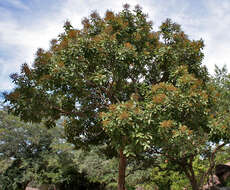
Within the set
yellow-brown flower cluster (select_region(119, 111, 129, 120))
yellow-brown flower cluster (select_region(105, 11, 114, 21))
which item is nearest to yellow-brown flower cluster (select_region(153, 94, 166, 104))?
yellow-brown flower cluster (select_region(119, 111, 129, 120))

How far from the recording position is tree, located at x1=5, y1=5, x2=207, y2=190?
700 centimetres

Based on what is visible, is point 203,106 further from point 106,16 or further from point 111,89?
point 106,16

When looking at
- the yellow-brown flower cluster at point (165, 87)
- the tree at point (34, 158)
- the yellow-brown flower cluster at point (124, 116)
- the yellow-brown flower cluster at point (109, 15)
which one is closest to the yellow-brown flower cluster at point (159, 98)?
the yellow-brown flower cluster at point (165, 87)

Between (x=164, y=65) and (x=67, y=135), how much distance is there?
5060 mm

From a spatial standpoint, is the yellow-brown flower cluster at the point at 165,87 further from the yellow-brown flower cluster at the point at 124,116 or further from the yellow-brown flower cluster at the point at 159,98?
the yellow-brown flower cluster at the point at 124,116

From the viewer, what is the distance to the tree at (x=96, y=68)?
7.00m

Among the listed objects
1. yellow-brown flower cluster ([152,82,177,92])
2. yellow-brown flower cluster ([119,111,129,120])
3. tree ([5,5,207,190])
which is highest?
tree ([5,5,207,190])

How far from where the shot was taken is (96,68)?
7293 mm

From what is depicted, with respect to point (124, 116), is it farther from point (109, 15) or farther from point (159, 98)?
point (109, 15)

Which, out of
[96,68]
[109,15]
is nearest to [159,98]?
[96,68]

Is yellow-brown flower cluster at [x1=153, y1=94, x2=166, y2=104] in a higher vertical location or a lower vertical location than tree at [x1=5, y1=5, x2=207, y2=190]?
lower

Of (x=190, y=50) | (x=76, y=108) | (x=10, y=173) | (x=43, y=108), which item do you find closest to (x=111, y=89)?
(x=76, y=108)

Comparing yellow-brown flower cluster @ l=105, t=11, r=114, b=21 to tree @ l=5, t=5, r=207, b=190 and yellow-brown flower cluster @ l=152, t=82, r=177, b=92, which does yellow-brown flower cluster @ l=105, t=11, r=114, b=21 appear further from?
yellow-brown flower cluster @ l=152, t=82, r=177, b=92

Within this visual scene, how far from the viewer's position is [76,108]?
902cm
